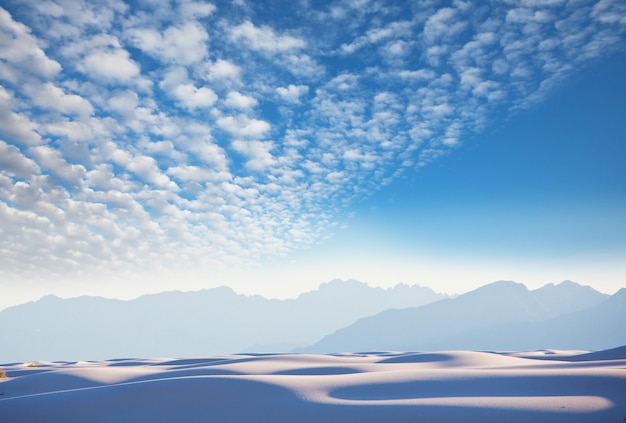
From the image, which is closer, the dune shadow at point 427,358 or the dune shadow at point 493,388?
the dune shadow at point 493,388

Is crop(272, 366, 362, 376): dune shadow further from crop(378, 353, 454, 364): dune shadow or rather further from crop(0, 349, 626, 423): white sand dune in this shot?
crop(378, 353, 454, 364): dune shadow

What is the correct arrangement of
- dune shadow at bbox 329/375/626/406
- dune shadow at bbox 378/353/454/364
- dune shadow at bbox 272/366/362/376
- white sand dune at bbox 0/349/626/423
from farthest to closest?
dune shadow at bbox 378/353/454/364 → dune shadow at bbox 272/366/362/376 → dune shadow at bbox 329/375/626/406 → white sand dune at bbox 0/349/626/423

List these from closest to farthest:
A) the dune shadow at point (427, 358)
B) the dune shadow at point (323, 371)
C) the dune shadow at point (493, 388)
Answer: the dune shadow at point (493, 388) < the dune shadow at point (323, 371) < the dune shadow at point (427, 358)

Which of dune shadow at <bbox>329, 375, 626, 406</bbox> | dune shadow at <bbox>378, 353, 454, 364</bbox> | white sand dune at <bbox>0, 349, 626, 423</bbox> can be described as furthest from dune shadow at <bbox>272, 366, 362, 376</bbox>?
dune shadow at <bbox>329, 375, 626, 406</bbox>

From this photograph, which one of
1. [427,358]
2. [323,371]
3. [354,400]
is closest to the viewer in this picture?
[354,400]

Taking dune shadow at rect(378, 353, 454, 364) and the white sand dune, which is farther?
dune shadow at rect(378, 353, 454, 364)

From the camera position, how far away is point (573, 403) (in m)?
8.84

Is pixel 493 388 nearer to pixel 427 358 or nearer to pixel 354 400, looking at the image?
pixel 354 400

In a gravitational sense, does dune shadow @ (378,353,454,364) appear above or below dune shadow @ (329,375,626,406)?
above

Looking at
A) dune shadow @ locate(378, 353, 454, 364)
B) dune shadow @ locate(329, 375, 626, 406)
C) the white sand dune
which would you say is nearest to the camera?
the white sand dune

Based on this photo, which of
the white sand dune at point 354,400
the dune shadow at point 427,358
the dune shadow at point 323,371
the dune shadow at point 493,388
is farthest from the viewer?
the dune shadow at point 427,358

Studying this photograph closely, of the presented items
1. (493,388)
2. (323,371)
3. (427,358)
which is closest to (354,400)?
(493,388)

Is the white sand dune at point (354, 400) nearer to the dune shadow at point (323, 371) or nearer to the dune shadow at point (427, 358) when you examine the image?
the dune shadow at point (323, 371)

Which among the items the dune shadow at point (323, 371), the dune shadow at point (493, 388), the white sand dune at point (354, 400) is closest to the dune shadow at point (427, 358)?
the dune shadow at point (323, 371)
